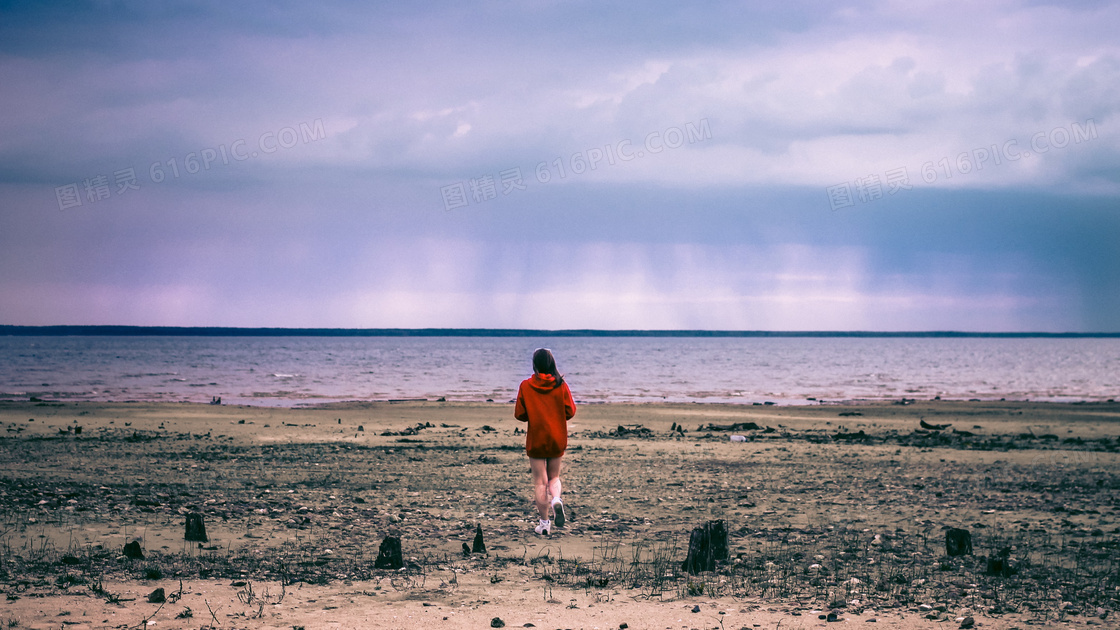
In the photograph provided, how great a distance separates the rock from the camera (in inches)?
341

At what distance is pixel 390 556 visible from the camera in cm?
855

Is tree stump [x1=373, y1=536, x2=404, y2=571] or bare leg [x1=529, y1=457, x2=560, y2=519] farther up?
bare leg [x1=529, y1=457, x2=560, y2=519]

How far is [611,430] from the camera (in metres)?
25.7

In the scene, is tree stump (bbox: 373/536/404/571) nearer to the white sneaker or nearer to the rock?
the rock

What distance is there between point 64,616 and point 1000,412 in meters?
37.5

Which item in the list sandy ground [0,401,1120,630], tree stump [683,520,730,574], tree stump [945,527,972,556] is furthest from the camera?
tree stump [945,527,972,556]

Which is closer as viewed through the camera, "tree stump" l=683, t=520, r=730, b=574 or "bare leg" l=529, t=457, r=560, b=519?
"tree stump" l=683, t=520, r=730, b=574

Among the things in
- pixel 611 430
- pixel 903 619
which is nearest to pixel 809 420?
pixel 611 430

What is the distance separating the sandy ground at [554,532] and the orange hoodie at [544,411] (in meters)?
1.15

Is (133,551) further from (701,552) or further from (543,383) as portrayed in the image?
(701,552)

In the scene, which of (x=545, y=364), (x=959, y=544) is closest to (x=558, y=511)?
(x=545, y=364)

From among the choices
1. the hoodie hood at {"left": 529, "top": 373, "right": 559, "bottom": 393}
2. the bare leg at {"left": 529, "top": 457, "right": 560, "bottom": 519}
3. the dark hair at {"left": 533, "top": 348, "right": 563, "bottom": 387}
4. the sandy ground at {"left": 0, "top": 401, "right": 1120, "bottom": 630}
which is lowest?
the sandy ground at {"left": 0, "top": 401, "right": 1120, "bottom": 630}

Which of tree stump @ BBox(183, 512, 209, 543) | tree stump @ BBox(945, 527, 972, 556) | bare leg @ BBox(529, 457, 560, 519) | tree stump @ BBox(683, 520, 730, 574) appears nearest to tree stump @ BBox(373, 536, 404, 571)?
bare leg @ BBox(529, 457, 560, 519)

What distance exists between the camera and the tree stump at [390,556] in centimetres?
853
